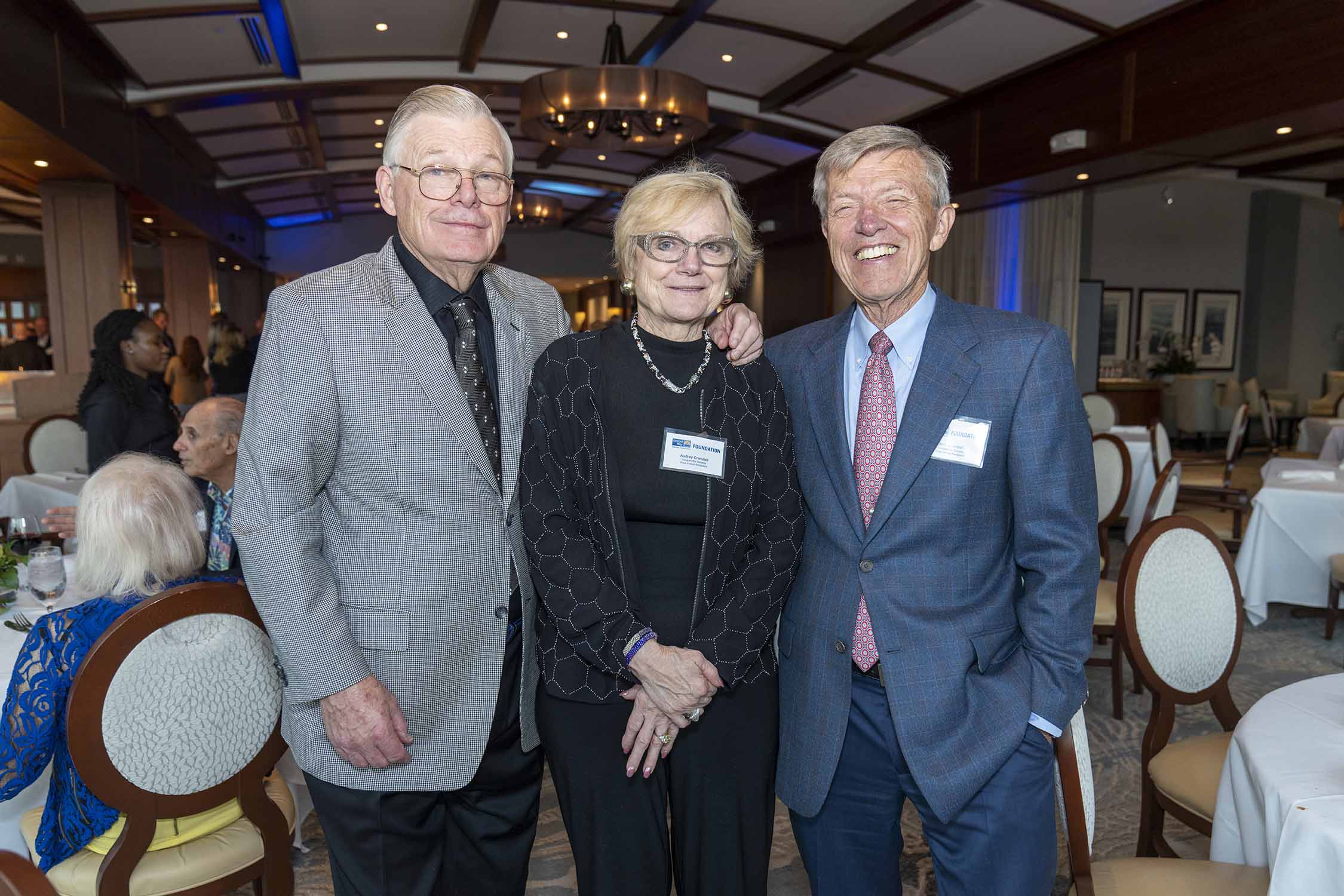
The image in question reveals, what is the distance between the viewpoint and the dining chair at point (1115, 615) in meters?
3.59

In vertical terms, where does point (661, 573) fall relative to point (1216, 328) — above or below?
below

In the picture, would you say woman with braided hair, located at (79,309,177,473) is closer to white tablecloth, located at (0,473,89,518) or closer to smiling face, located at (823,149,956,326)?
white tablecloth, located at (0,473,89,518)

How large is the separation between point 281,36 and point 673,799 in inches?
291

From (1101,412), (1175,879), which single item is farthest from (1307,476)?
(1175,879)

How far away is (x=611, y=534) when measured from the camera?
149 centimetres

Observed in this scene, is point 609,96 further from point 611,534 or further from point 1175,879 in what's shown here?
point 1175,879

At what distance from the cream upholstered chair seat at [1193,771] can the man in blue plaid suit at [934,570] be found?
80 cm

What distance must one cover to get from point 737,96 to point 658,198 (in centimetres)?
804

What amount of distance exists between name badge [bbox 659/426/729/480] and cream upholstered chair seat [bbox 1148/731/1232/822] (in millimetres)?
1493

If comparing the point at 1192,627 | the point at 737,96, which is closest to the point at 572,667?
the point at 1192,627

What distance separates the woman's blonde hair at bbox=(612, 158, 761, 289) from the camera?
5.06ft

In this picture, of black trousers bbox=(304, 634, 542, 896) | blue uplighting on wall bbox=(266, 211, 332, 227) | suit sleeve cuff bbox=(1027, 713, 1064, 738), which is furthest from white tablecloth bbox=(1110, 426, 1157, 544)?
blue uplighting on wall bbox=(266, 211, 332, 227)

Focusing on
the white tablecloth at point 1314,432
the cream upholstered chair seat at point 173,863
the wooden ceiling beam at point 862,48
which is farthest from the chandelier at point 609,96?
the white tablecloth at point 1314,432

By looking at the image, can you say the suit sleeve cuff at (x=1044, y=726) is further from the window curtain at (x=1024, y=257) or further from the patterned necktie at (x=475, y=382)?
the window curtain at (x=1024, y=257)
